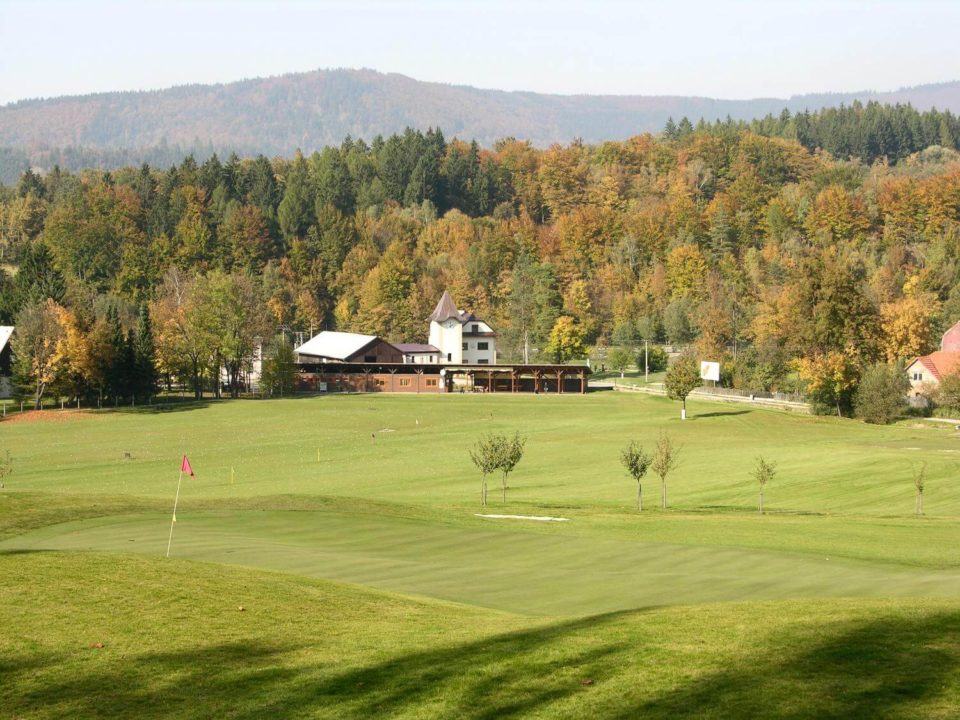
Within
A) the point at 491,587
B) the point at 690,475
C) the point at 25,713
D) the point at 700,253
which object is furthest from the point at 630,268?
the point at 25,713

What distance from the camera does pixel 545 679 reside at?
52.5 ft

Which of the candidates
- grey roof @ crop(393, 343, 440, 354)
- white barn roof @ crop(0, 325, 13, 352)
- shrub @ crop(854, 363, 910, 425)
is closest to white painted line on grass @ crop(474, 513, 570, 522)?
shrub @ crop(854, 363, 910, 425)

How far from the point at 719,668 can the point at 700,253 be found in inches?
6667

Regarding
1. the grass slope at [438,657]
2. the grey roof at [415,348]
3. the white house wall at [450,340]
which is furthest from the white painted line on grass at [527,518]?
the white house wall at [450,340]

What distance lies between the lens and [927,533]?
36.8 m

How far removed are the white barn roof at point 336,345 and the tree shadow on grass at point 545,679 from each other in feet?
390

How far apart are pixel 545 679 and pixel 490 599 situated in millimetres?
8569

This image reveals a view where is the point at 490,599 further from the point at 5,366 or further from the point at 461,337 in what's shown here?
the point at 461,337

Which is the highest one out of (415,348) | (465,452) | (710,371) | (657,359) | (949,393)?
(415,348)

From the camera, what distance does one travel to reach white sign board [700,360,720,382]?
119250 mm

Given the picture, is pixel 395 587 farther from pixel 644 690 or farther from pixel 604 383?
pixel 604 383

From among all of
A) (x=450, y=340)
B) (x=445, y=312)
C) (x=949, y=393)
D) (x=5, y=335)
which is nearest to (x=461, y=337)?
(x=450, y=340)

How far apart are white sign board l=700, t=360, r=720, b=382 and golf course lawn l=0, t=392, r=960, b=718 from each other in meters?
59.7

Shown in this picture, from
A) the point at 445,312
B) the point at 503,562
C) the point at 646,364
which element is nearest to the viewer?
the point at 503,562
